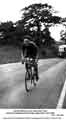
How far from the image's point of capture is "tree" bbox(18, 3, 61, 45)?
449 centimetres

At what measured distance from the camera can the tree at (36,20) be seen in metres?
4.49

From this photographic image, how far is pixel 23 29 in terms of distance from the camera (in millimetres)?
4504

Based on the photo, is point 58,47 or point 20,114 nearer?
point 20,114

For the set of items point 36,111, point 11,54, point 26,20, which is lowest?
point 36,111

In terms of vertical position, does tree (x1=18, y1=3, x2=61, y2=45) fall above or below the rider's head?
above

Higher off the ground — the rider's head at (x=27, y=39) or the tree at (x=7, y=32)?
the tree at (x=7, y=32)

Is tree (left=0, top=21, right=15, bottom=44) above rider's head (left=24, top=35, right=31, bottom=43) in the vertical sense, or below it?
above

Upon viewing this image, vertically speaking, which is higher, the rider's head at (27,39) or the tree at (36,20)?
the tree at (36,20)

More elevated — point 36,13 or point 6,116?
point 36,13

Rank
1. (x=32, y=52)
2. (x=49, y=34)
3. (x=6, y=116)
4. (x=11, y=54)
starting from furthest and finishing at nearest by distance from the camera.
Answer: (x=32, y=52) → (x=49, y=34) → (x=11, y=54) → (x=6, y=116)

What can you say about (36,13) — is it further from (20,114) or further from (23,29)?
(20,114)

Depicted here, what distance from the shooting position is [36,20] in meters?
4.48

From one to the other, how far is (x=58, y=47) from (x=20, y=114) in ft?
3.98

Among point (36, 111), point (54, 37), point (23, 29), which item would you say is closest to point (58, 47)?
point (54, 37)
